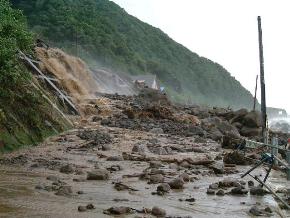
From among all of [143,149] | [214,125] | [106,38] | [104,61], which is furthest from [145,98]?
[106,38]

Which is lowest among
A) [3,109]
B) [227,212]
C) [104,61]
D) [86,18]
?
[227,212]

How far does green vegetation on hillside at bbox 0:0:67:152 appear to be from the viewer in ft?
42.0

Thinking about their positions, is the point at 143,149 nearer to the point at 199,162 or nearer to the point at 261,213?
the point at 199,162

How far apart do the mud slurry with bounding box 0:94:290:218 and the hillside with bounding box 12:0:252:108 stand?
55.7 m

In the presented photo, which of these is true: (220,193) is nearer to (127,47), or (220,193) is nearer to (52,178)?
(52,178)

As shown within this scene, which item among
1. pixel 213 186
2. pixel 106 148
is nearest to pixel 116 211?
pixel 213 186

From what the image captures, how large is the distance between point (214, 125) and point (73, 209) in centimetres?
2399

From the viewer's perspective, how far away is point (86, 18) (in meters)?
93.6

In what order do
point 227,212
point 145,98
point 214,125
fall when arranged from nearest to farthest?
point 227,212
point 214,125
point 145,98

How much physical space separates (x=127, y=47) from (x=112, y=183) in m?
95.2

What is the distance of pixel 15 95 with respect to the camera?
1556 cm

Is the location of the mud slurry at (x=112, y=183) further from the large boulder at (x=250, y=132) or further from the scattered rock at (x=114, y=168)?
the large boulder at (x=250, y=132)

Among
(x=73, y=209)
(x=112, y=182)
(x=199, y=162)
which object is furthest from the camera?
(x=199, y=162)

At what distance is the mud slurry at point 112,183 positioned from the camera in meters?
7.48
